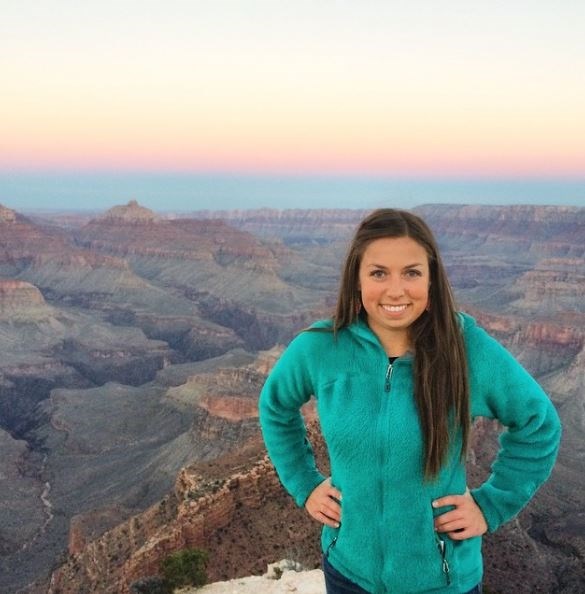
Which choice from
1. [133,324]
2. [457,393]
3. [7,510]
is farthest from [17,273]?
[457,393]

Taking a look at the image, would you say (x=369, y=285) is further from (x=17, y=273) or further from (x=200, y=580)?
(x=17, y=273)

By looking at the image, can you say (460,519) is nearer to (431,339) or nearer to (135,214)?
(431,339)

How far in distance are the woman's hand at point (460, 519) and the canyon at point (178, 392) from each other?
5197mm

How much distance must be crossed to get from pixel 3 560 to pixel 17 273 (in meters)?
108

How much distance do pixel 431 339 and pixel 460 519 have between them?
3.37 feet

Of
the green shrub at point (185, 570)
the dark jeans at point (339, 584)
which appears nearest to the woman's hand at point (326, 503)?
the dark jeans at point (339, 584)

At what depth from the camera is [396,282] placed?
3.77m

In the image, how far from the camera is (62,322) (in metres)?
94.3

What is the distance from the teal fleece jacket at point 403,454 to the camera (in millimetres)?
3652

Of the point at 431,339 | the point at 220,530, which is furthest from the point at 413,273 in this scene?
the point at 220,530

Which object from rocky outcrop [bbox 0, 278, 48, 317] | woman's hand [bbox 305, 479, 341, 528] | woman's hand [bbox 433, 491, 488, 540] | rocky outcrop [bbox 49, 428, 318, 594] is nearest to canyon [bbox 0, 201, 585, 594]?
rocky outcrop [bbox 49, 428, 318, 594]

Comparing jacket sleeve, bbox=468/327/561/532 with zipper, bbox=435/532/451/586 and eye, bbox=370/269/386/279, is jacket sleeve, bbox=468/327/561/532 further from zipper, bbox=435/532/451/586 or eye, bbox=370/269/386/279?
eye, bbox=370/269/386/279

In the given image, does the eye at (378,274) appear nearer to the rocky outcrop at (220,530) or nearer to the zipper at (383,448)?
the zipper at (383,448)

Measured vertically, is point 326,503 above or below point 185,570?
above
